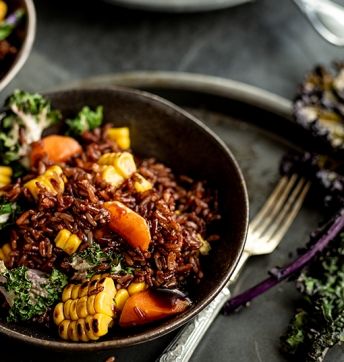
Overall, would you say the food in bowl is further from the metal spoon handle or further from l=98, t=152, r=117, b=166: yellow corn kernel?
the metal spoon handle

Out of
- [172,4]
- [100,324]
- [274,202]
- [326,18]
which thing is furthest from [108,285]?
[326,18]

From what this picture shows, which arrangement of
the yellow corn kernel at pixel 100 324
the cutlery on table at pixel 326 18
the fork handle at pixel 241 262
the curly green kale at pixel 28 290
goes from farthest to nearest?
the cutlery on table at pixel 326 18, the fork handle at pixel 241 262, the curly green kale at pixel 28 290, the yellow corn kernel at pixel 100 324

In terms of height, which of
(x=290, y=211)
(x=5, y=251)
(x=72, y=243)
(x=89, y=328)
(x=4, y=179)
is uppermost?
(x=290, y=211)

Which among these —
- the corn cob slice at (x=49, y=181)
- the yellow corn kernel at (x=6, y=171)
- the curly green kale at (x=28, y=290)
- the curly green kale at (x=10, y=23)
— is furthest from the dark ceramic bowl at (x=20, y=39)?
the curly green kale at (x=28, y=290)

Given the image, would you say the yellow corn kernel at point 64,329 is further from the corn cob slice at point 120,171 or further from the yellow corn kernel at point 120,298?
the corn cob slice at point 120,171

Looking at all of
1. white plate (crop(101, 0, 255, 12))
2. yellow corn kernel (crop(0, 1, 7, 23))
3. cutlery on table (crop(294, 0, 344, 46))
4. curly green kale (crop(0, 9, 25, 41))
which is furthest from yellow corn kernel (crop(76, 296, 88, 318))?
cutlery on table (crop(294, 0, 344, 46))

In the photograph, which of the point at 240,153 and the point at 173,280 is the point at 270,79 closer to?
the point at 240,153

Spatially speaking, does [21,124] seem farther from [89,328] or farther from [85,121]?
[89,328]
